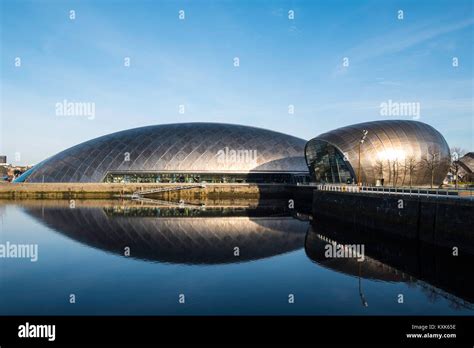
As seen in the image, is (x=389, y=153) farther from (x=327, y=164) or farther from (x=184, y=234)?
(x=184, y=234)

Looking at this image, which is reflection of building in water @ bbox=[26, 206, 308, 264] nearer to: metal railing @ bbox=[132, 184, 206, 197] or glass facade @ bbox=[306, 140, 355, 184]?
glass facade @ bbox=[306, 140, 355, 184]

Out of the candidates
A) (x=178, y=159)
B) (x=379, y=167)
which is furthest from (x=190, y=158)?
(x=379, y=167)

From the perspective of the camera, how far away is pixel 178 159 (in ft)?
236

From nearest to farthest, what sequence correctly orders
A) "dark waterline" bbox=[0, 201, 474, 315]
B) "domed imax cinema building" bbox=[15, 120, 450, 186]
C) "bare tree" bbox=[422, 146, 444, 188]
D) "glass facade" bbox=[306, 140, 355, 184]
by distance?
"dark waterline" bbox=[0, 201, 474, 315], "bare tree" bbox=[422, 146, 444, 188], "glass facade" bbox=[306, 140, 355, 184], "domed imax cinema building" bbox=[15, 120, 450, 186]

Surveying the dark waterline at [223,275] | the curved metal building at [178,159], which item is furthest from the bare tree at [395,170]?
the curved metal building at [178,159]

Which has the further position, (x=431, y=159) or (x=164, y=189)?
(x=164, y=189)

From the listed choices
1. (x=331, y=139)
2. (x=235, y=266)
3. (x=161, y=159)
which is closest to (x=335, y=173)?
(x=331, y=139)

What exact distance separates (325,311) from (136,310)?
590cm

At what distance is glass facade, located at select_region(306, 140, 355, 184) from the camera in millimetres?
51003

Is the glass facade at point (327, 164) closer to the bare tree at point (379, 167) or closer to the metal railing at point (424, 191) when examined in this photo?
the bare tree at point (379, 167)

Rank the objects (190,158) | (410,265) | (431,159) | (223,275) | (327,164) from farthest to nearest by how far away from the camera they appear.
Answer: (190,158)
(327,164)
(431,159)
(410,265)
(223,275)

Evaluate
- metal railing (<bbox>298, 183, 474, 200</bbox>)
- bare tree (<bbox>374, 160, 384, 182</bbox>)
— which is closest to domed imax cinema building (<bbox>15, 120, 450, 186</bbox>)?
bare tree (<bbox>374, 160, 384, 182</bbox>)

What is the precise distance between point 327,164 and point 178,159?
92.8 ft
